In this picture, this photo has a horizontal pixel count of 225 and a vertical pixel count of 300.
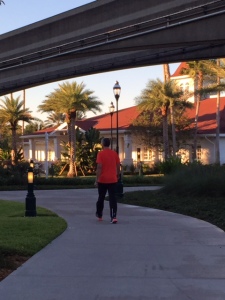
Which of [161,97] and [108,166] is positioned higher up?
[161,97]

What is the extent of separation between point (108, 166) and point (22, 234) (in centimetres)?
298

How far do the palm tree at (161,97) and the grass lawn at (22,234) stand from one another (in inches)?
1265

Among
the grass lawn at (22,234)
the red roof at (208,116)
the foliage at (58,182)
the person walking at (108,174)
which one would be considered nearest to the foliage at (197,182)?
the grass lawn at (22,234)

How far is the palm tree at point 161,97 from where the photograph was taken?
47.0 metres

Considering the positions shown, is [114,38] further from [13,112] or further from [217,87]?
[13,112]

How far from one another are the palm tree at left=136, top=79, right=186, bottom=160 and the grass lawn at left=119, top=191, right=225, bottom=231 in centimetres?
2618

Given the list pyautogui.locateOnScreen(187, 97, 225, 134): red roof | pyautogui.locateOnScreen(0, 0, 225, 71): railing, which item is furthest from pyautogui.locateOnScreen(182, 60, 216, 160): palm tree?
pyautogui.locateOnScreen(0, 0, 225, 71): railing

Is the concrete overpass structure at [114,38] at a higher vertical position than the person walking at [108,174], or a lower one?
higher

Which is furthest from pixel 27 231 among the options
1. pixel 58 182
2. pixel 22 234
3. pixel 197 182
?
pixel 58 182

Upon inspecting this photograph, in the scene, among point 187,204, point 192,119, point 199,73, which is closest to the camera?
point 187,204

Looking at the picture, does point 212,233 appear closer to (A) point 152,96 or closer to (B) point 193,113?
(A) point 152,96

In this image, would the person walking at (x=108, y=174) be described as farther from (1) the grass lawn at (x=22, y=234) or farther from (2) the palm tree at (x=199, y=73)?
(2) the palm tree at (x=199, y=73)

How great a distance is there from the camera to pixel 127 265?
870 centimetres

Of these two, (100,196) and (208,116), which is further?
(208,116)
